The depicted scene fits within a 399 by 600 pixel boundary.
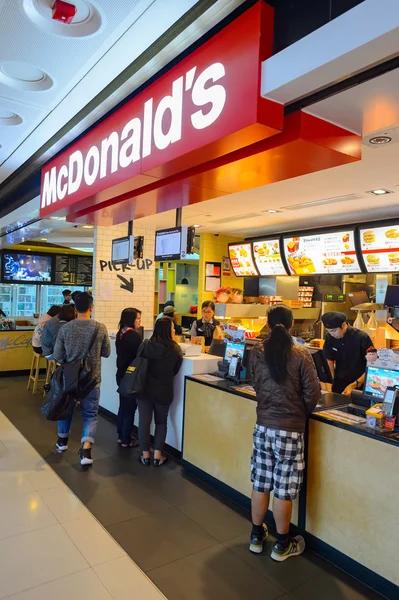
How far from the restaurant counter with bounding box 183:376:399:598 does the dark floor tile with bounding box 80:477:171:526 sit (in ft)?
1.98

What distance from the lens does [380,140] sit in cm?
295

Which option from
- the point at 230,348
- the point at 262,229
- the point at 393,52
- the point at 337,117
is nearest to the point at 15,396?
the point at 230,348

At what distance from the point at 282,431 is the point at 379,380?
0.78 meters

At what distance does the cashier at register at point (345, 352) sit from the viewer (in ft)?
13.4

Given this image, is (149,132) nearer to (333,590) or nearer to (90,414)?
(90,414)

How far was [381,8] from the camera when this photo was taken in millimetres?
1666

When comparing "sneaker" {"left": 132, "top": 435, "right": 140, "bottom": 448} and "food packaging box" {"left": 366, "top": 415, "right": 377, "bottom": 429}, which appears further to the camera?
"sneaker" {"left": 132, "top": 435, "right": 140, "bottom": 448}

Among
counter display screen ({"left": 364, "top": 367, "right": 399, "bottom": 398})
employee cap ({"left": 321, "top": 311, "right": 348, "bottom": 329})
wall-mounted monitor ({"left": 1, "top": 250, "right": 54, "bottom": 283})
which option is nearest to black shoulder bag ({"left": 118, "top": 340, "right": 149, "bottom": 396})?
employee cap ({"left": 321, "top": 311, "right": 348, "bottom": 329})

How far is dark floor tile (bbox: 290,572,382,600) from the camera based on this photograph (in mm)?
2443

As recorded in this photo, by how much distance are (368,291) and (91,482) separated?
20.3 ft

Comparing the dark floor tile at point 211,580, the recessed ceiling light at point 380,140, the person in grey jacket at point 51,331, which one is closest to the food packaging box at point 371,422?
the dark floor tile at point 211,580

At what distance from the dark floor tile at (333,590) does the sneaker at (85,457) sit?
89.3 inches

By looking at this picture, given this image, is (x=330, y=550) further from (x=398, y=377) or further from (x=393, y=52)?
(x=393, y=52)

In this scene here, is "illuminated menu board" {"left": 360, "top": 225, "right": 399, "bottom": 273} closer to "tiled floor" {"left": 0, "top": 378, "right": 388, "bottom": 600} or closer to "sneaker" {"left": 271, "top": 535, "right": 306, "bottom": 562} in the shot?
"tiled floor" {"left": 0, "top": 378, "right": 388, "bottom": 600}
